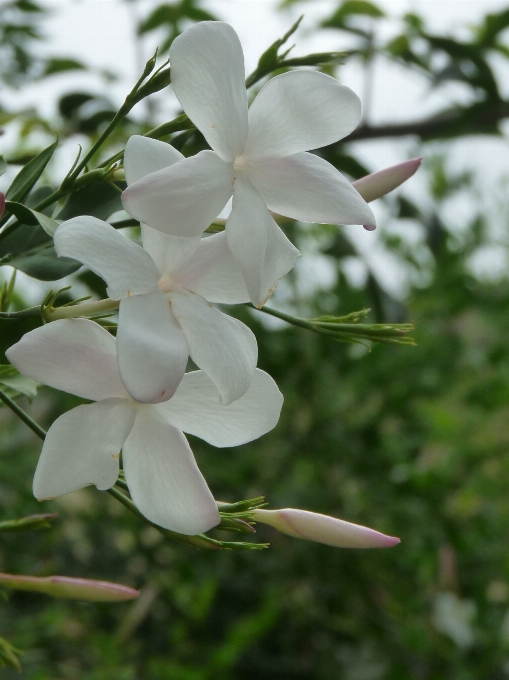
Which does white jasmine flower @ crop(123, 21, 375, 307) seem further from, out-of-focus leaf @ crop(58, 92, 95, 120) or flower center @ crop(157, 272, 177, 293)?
out-of-focus leaf @ crop(58, 92, 95, 120)

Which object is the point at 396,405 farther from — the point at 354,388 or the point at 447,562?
the point at 447,562

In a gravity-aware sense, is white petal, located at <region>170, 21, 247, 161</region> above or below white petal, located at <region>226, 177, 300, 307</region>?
above

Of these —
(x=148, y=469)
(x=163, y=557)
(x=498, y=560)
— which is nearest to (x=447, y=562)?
(x=498, y=560)

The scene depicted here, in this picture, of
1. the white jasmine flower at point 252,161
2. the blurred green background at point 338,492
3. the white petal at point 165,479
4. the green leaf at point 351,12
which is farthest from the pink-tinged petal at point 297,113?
the green leaf at point 351,12

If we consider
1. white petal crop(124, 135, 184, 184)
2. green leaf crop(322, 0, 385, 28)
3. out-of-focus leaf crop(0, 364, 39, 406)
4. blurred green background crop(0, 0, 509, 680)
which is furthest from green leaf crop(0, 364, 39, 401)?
green leaf crop(322, 0, 385, 28)

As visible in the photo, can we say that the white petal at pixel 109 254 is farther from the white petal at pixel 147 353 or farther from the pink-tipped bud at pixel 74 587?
the pink-tipped bud at pixel 74 587

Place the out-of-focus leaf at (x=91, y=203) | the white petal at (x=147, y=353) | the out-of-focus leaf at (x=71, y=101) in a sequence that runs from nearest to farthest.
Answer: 1. the white petal at (x=147, y=353)
2. the out-of-focus leaf at (x=91, y=203)
3. the out-of-focus leaf at (x=71, y=101)
